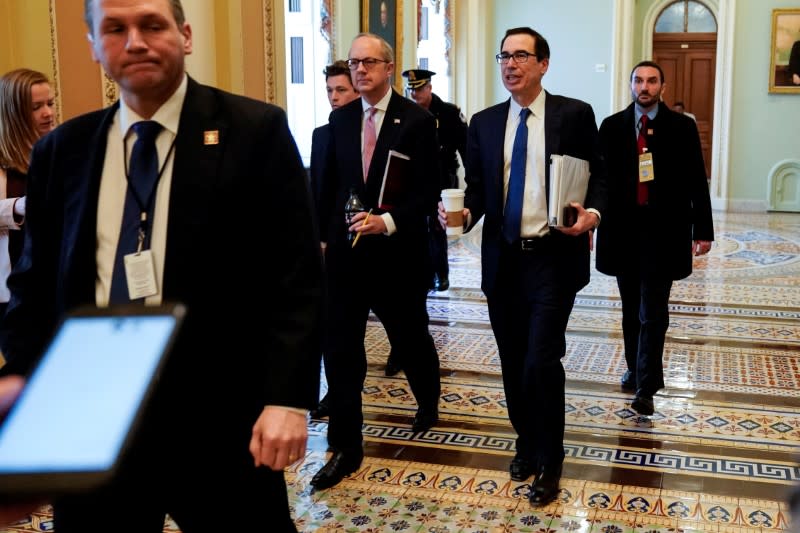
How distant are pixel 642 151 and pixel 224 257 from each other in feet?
10.8

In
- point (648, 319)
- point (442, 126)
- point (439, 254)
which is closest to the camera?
point (648, 319)

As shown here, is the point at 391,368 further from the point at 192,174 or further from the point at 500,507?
the point at 192,174

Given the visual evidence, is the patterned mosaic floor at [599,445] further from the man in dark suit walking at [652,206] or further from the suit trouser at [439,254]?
the suit trouser at [439,254]

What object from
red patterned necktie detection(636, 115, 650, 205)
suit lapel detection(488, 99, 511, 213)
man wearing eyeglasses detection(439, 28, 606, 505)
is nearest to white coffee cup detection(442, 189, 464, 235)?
man wearing eyeglasses detection(439, 28, 606, 505)

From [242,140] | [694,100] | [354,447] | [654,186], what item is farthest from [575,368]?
[694,100]

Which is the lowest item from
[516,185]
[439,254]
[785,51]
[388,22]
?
[439,254]

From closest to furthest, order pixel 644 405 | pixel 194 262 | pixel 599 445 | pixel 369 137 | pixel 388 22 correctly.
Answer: pixel 194 262, pixel 369 137, pixel 599 445, pixel 644 405, pixel 388 22

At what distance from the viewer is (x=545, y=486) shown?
3.59 m

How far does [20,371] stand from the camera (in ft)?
6.04

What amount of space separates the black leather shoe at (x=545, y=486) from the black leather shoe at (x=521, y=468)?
0.20 m

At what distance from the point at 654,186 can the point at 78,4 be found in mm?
3093

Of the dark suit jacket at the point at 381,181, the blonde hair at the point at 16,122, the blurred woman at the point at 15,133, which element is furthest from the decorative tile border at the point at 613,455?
the blonde hair at the point at 16,122

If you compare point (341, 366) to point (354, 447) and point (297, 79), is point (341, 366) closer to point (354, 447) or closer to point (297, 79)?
point (354, 447)

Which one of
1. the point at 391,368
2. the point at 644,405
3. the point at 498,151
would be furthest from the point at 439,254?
the point at 498,151
